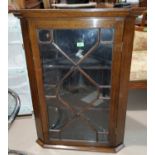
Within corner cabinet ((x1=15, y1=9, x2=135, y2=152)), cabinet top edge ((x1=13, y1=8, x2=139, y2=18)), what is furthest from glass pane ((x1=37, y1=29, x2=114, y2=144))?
cabinet top edge ((x1=13, y1=8, x2=139, y2=18))

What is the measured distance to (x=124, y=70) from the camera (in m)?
1.55

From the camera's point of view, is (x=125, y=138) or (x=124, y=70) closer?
(x=124, y=70)

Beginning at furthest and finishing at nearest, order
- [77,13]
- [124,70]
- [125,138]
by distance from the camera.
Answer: [125,138] < [124,70] < [77,13]

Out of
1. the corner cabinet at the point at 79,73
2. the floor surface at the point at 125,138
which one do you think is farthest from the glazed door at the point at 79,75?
the floor surface at the point at 125,138

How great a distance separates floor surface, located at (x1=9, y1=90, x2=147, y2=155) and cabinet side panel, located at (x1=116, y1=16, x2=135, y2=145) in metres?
0.15

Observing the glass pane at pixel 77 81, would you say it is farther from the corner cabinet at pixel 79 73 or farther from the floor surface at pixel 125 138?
the floor surface at pixel 125 138

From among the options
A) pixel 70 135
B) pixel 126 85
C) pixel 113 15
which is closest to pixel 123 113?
pixel 126 85

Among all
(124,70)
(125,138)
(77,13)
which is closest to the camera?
(77,13)

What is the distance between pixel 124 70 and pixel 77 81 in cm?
33

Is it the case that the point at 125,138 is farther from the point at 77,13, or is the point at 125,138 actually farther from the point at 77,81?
the point at 77,13

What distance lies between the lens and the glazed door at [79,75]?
1.42m

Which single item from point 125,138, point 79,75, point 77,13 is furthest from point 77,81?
point 125,138

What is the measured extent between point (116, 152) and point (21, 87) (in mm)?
1039
